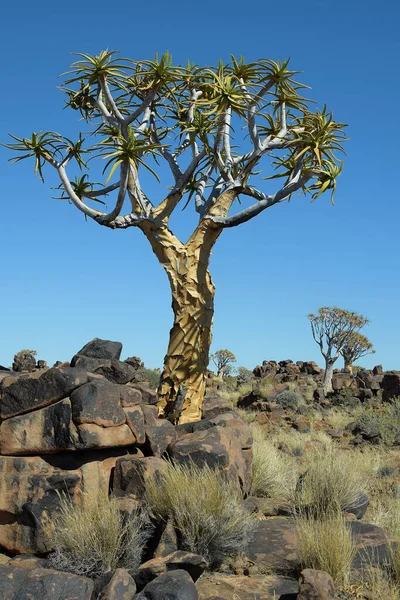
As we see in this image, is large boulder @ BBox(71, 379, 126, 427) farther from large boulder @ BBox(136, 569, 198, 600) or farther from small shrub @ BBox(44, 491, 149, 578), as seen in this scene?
large boulder @ BBox(136, 569, 198, 600)

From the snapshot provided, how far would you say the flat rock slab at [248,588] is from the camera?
20.9ft

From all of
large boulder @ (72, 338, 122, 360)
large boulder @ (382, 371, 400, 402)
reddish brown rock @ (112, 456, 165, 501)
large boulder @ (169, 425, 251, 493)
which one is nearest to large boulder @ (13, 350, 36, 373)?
large boulder @ (382, 371, 400, 402)

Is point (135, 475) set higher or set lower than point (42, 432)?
Result: lower

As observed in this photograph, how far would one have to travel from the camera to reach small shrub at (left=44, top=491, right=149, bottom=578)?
6829 millimetres

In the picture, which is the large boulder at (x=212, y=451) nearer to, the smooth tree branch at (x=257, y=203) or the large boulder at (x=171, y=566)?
the large boulder at (x=171, y=566)

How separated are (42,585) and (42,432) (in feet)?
8.12

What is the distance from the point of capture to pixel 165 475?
26.0 ft

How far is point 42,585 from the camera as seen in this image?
5895 millimetres

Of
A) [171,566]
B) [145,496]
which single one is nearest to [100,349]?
[145,496]

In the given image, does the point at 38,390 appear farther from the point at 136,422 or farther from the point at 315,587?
the point at 315,587

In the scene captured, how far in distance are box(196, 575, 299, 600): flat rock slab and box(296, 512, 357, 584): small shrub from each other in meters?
0.30

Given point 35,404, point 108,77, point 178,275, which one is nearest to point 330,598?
point 35,404

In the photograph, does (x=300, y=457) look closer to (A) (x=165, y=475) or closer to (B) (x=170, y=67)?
(A) (x=165, y=475)

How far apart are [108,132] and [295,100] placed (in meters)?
3.92
